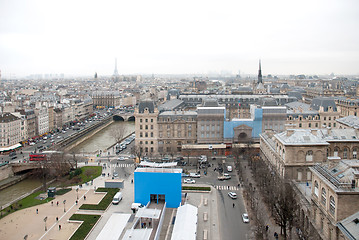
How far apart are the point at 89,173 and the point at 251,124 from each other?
28167 mm

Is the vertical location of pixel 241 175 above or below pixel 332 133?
below

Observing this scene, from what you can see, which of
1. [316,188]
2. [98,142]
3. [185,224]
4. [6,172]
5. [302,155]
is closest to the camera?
[316,188]

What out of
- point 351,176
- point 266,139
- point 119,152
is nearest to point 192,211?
point 351,176

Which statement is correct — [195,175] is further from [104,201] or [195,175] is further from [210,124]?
[210,124]

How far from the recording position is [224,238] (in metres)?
29.7

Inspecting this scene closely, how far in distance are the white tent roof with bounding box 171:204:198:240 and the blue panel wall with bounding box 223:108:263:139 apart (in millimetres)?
27297

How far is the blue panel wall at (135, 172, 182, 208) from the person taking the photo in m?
35.7

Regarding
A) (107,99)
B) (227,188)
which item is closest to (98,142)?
(227,188)

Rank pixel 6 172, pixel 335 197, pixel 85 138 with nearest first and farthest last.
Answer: pixel 335 197
pixel 6 172
pixel 85 138

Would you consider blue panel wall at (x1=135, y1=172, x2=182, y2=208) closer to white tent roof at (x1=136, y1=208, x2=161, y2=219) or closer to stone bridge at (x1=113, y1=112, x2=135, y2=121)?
white tent roof at (x1=136, y1=208, x2=161, y2=219)

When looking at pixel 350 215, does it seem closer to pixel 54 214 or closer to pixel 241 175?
pixel 241 175

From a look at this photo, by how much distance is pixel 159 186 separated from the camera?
3584 cm

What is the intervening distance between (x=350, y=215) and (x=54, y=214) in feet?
91.0

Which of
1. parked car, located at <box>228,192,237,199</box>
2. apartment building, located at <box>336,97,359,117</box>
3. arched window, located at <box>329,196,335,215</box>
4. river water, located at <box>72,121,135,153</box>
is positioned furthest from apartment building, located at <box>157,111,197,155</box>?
apartment building, located at <box>336,97,359,117</box>
